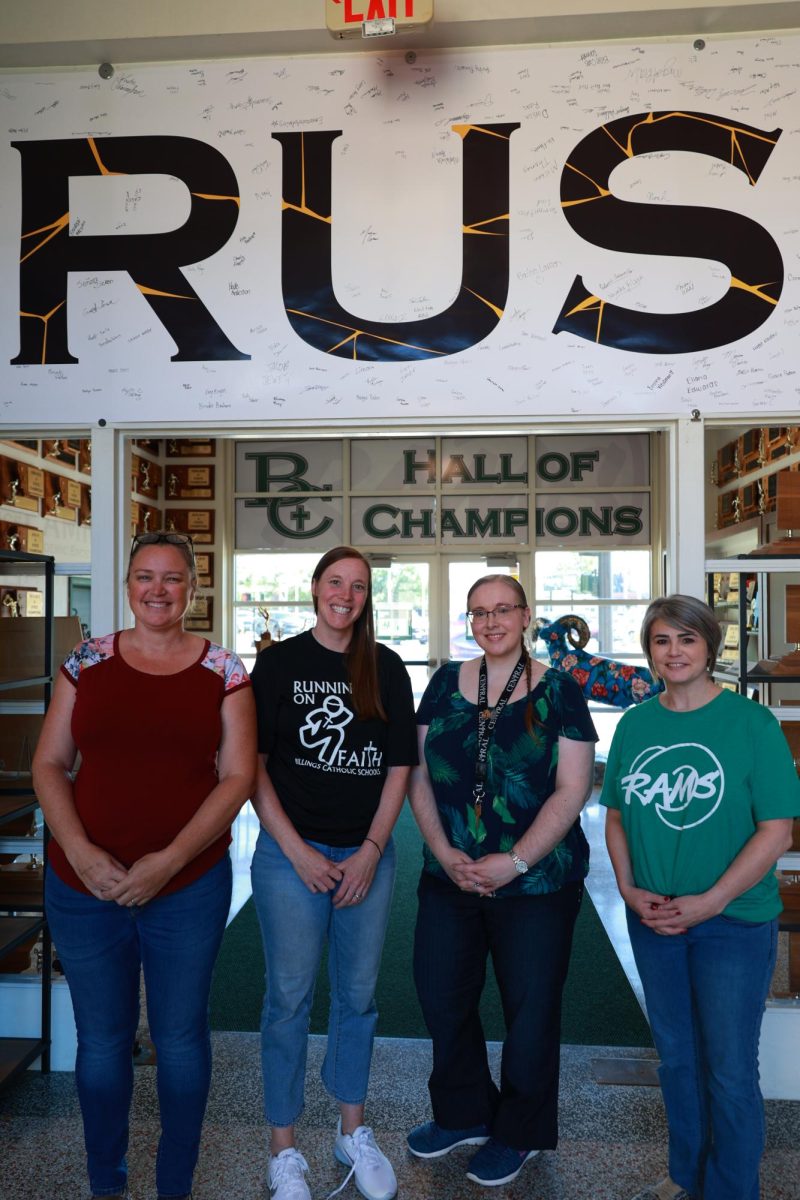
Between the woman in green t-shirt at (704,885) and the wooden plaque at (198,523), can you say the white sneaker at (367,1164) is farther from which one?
the wooden plaque at (198,523)

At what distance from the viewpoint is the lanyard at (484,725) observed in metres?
2.32

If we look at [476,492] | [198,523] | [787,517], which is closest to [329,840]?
[787,517]

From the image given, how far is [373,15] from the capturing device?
2863mm

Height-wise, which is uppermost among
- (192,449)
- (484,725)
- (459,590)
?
(192,449)

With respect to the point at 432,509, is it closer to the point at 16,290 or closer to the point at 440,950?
the point at 16,290

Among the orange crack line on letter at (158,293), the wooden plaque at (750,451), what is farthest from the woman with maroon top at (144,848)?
the wooden plaque at (750,451)

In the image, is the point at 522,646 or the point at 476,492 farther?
the point at 476,492

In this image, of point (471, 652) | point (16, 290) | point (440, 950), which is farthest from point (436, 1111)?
point (471, 652)

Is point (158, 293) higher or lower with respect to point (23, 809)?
higher

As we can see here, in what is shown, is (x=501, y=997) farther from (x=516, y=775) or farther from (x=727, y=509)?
(x=727, y=509)

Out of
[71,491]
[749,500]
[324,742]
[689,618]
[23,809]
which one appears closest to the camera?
[689,618]

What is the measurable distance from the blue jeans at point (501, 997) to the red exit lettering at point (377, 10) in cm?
250

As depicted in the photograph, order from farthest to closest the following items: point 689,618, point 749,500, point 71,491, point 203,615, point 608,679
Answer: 1. point 203,615
2. point 71,491
3. point 749,500
4. point 608,679
5. point 689,618

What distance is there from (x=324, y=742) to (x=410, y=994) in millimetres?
1849
